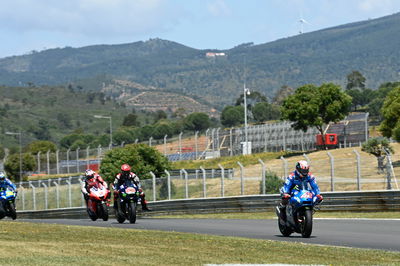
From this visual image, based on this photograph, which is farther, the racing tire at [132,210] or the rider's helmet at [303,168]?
the racing tire at [132,210]

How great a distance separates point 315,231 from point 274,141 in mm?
63413

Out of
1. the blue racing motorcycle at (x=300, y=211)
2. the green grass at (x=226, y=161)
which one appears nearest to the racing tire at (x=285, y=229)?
the blue racing motorcycle at (x=300, y=211)

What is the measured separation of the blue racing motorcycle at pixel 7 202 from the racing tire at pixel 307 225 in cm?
1364

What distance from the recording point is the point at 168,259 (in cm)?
1452

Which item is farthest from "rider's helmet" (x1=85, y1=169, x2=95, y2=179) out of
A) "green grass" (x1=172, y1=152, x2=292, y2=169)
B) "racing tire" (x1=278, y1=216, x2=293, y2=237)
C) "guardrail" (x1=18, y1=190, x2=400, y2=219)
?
"green grass" (x1=172, y1=152, x2=292, y2=169)

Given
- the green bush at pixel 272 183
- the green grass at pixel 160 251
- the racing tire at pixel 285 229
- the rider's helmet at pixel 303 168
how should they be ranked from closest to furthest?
the green grass at pixel 160 251, the rider's helmet at pixel 303 168, the racing tire at pixel 285 229, the green bush at pixel 272 183

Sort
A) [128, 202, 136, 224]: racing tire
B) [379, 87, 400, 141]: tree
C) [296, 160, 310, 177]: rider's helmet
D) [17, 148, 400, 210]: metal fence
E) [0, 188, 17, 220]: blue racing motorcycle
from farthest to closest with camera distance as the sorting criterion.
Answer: [379, 87, 400, 141]: tree
[17, 148, 400, 210]: metal fence
[0, 188, 17, 220]: blue racing motorcycle
[128, 202, 136, 224]: racing tire
[296, 160, 310, 177]: rider's helmet

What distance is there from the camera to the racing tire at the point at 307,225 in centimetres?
2002

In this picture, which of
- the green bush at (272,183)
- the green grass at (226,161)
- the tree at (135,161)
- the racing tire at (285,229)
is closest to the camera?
the racing tire at (285,229)

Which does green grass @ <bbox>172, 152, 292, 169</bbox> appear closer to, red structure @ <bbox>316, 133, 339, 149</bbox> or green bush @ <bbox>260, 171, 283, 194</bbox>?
red structure @ <bbox>316, 133, 339, 149</bbox>

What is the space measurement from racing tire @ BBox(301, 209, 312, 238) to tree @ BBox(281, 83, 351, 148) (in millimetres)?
71876

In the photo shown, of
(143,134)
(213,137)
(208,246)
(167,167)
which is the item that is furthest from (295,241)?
(143,134)

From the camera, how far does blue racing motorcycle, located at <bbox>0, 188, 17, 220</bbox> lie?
31359 mm

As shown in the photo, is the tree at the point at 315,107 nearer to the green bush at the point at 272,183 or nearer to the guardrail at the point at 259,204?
the guardrail at the point at 259,204
